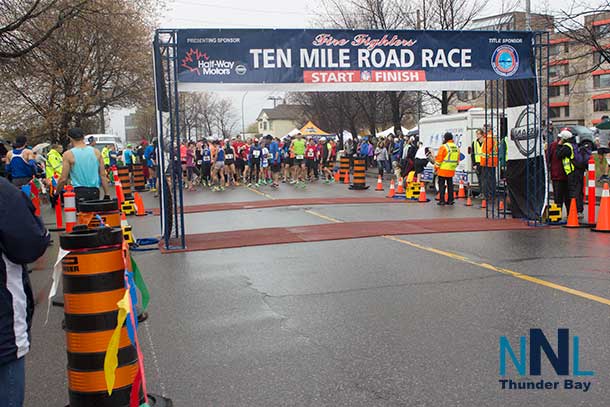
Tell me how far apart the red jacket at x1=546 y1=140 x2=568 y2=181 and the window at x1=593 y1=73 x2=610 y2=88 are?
71386mm

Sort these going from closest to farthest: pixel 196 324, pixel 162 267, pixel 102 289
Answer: pixel 102 289
pixel 196 324
pixel 162 267

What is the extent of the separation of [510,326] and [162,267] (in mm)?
5444

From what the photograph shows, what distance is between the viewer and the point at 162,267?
9594mm

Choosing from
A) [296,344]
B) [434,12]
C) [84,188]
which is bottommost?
[296,344]

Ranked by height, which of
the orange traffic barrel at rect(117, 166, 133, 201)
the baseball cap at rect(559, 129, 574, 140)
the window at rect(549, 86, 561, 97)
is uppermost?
the window at rect(549, 86, 561, 97)

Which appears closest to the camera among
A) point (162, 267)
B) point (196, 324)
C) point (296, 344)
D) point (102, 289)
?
point (102, 289)

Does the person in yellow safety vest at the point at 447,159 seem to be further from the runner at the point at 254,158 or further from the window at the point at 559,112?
the window at the point at 559,112

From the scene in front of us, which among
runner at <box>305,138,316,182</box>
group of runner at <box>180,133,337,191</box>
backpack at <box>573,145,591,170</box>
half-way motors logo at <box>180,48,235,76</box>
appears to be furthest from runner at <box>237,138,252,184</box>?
half-way motors logo at <box>180,48,235,76</box>

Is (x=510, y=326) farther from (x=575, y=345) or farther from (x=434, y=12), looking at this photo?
(x=434, y=12)

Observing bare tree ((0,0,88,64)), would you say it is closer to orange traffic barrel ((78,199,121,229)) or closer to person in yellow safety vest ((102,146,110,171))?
orange traffic barrel ((78,199,121,229))

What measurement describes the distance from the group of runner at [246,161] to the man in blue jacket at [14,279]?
2215 cm

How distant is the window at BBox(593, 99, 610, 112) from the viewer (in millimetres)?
76812

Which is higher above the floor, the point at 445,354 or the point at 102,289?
the point at 102,289

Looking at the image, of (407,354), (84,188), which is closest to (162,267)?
(84,188)
